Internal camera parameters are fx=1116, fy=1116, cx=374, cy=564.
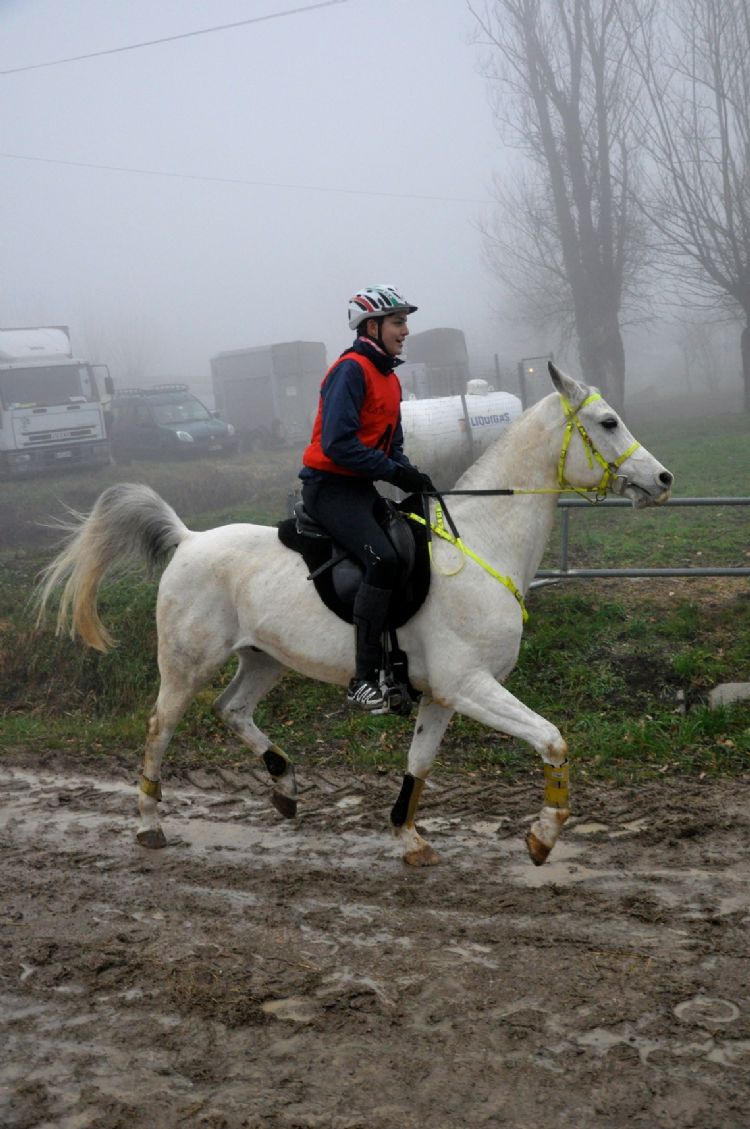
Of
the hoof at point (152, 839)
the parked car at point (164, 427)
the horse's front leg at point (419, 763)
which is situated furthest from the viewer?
the parked car at point (164, 427)

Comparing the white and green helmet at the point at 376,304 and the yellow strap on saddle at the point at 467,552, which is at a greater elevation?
the white and green helmet at the point at 376,304

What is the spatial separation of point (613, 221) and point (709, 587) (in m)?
30.6

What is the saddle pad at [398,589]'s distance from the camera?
18.7 ft

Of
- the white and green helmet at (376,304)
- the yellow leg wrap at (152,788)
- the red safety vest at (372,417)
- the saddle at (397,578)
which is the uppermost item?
the white and green helmet at (376,304)

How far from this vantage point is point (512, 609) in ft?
18.6

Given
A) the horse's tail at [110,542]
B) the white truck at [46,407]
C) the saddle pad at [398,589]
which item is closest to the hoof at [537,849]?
the saddle pad at [398,589]

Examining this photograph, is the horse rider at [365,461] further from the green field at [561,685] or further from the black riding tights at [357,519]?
the green field at [561,685]

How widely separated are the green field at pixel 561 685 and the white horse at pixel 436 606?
1526mm

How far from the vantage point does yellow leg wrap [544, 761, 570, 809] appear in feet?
17.6

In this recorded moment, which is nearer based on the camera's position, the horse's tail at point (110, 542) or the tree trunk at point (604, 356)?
the horse's tail at point (110, 542)

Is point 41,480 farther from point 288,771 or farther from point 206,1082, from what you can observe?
point 206,1082

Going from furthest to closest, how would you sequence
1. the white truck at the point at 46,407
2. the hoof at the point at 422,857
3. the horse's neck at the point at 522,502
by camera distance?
the white truck at the point at 46,407 → the hoof at the point at 422,857 → the horse's neck at the point at 522,502

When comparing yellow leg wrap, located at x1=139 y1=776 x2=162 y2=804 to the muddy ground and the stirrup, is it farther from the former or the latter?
the stirrup

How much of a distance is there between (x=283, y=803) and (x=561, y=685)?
2.78m
